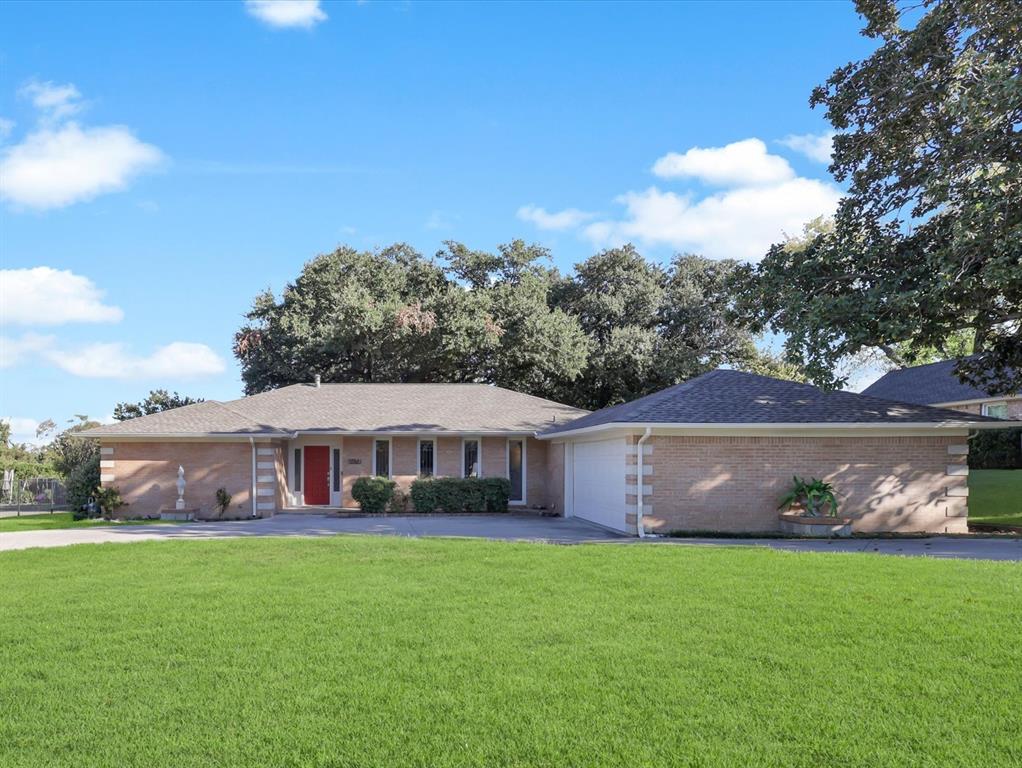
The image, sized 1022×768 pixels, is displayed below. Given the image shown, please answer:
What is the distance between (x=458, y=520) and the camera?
22875 mm

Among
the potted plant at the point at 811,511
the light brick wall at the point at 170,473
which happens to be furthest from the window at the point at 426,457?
the potted plant at the point at 811,511

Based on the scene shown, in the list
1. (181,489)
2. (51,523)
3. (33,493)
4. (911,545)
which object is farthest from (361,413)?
(911,545)

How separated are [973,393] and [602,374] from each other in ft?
49.6

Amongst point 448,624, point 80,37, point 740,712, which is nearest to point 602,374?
point 80,37

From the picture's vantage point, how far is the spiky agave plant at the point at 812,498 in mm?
18109

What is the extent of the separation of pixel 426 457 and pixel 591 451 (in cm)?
737

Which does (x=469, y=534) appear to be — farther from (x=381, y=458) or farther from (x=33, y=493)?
(x=33, y=493)

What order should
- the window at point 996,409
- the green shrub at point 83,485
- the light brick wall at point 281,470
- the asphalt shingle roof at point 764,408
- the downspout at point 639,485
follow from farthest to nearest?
the window at point 996,409 → the light brick wall at point 281,470 → the green shrub at point 83,485 → the asphalt shingle roof at point 764,408 → the downspout at point 639,485

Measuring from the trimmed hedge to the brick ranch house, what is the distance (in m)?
1.62

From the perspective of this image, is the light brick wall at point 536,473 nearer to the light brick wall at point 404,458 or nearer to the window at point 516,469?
the window at point 516,469

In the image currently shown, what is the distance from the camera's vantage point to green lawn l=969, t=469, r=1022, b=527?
22875mm

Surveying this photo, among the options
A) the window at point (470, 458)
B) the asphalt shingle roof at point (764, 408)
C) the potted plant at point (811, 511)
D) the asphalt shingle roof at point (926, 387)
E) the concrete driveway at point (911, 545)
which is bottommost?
the concrete driveway at point (911, 545)

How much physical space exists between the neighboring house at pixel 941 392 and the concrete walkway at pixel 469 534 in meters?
14.9

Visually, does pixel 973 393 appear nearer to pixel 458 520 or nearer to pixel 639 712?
pixel 458 520
